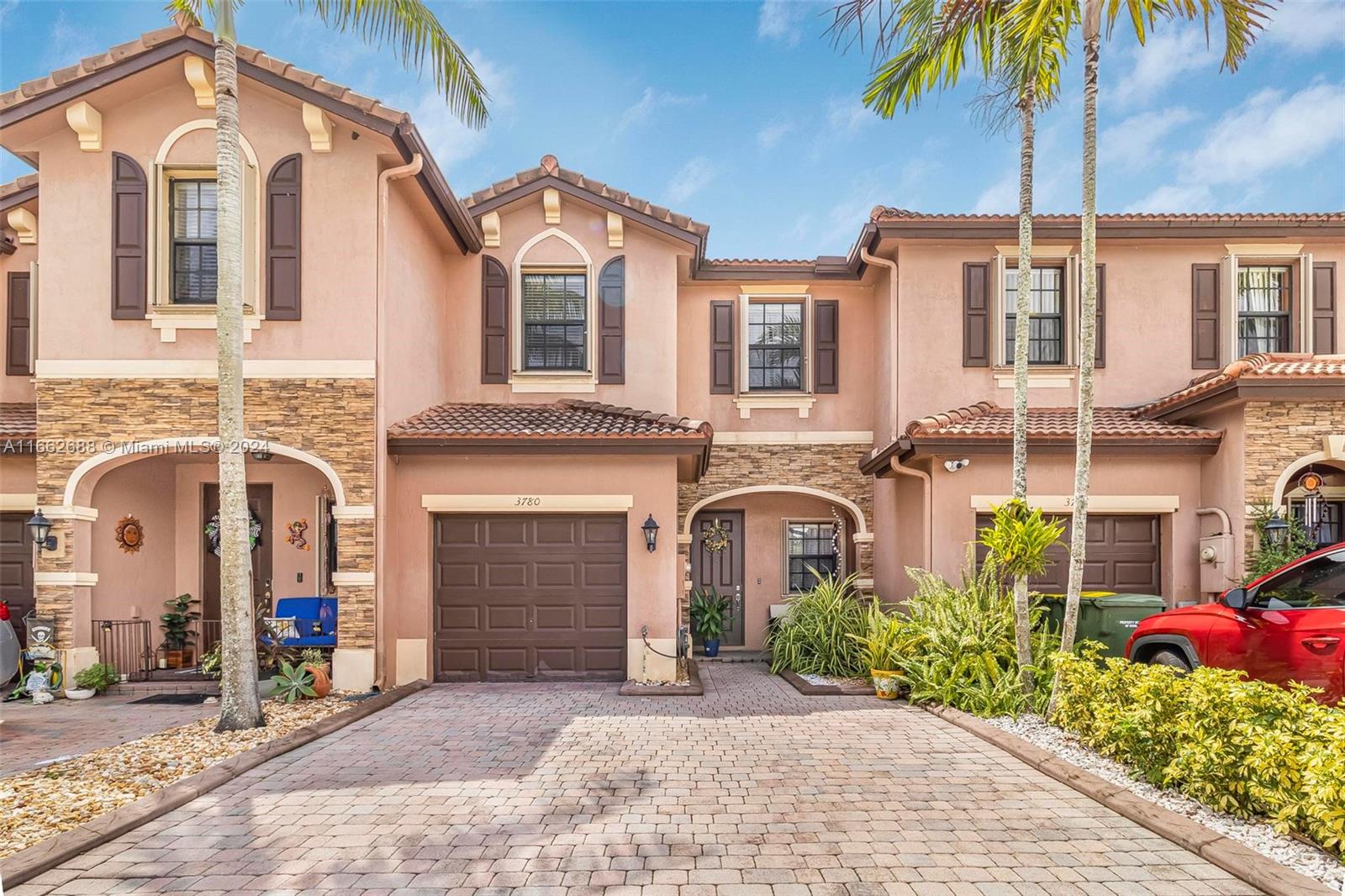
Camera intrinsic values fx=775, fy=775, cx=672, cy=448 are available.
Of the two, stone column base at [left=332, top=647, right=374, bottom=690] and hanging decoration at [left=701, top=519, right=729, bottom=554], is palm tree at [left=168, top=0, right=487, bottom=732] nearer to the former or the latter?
stone column base at [left=332, top=647, right=374, bottom=690]

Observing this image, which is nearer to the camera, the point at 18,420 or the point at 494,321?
the point at 18,420

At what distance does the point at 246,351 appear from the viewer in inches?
394

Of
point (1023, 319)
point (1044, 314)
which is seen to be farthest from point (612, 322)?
point (1044, 314)

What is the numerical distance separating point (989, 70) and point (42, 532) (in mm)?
12824

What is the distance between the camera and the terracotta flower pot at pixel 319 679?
9.41 meters

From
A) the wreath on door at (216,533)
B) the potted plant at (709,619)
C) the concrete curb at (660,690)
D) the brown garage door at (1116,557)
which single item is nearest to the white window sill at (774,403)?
the potted plant at (709,619)

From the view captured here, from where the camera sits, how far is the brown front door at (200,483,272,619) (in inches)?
472

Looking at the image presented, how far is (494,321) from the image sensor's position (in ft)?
42.7

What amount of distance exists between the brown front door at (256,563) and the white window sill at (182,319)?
2901 mm

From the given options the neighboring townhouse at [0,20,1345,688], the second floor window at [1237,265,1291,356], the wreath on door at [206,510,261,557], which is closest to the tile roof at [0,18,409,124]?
the neighboring townhouse at [0,20,1345,688]

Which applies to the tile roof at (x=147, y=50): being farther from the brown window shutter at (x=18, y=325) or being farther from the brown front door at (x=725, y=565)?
the brown front door at (x=725, y=565)

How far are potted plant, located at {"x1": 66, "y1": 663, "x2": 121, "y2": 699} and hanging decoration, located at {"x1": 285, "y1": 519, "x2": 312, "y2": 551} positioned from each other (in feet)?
9.07

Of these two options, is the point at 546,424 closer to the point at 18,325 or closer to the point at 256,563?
the point at 256,563

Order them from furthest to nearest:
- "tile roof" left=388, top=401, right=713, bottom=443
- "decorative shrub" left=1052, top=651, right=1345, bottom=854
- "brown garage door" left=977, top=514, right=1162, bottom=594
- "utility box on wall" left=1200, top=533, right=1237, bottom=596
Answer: "brown garage door" left=977, top=514, right=1162, bottom=594 → "tile roof" left=388, top=401, right=713, bottom=443 → "utility box on wall" left=1200, top=533, right=1237, bottom=596 → "decorative shrub" left=1052, top=651, right=1345, bottom=854
